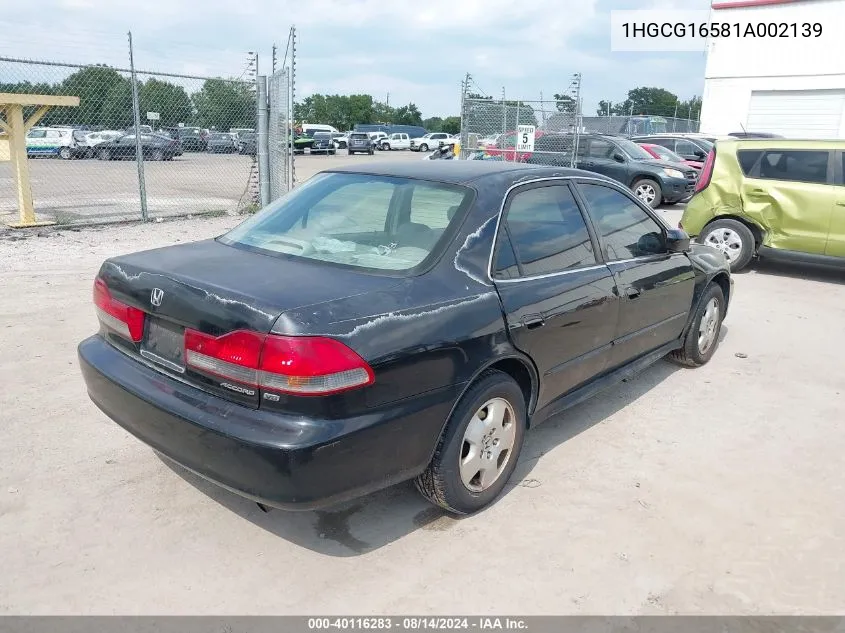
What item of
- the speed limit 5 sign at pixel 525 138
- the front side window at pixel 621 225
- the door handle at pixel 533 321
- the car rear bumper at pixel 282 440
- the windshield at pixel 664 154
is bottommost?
the car rear bumper at pixel 282 440

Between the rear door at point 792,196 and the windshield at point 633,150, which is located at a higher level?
the windshield at point 633,150

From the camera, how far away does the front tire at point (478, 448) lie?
2975mm

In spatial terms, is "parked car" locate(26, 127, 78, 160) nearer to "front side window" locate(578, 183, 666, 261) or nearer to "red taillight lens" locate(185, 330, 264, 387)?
"front side window" locate(578, 183, 666, 261)

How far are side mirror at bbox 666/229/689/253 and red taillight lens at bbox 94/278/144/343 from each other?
326 centimetres

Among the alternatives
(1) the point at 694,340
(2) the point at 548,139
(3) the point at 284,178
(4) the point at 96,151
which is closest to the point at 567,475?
(1) the point at 694,340

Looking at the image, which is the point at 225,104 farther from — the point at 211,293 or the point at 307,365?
the point at 307,365

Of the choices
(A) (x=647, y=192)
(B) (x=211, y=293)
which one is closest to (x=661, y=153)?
(A) (x=647, y=192)

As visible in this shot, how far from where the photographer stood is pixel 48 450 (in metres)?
3.67

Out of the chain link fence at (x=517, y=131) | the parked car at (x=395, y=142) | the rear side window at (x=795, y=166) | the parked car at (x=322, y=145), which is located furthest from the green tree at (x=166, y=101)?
the parked car at (x=395, y=142)

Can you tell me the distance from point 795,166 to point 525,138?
7.46 metres

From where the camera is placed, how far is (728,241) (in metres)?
8.97

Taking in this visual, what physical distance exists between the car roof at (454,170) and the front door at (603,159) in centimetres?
1155

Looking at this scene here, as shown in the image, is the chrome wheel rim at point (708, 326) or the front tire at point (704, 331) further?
the chrome wheel rim at point (708, 326)
